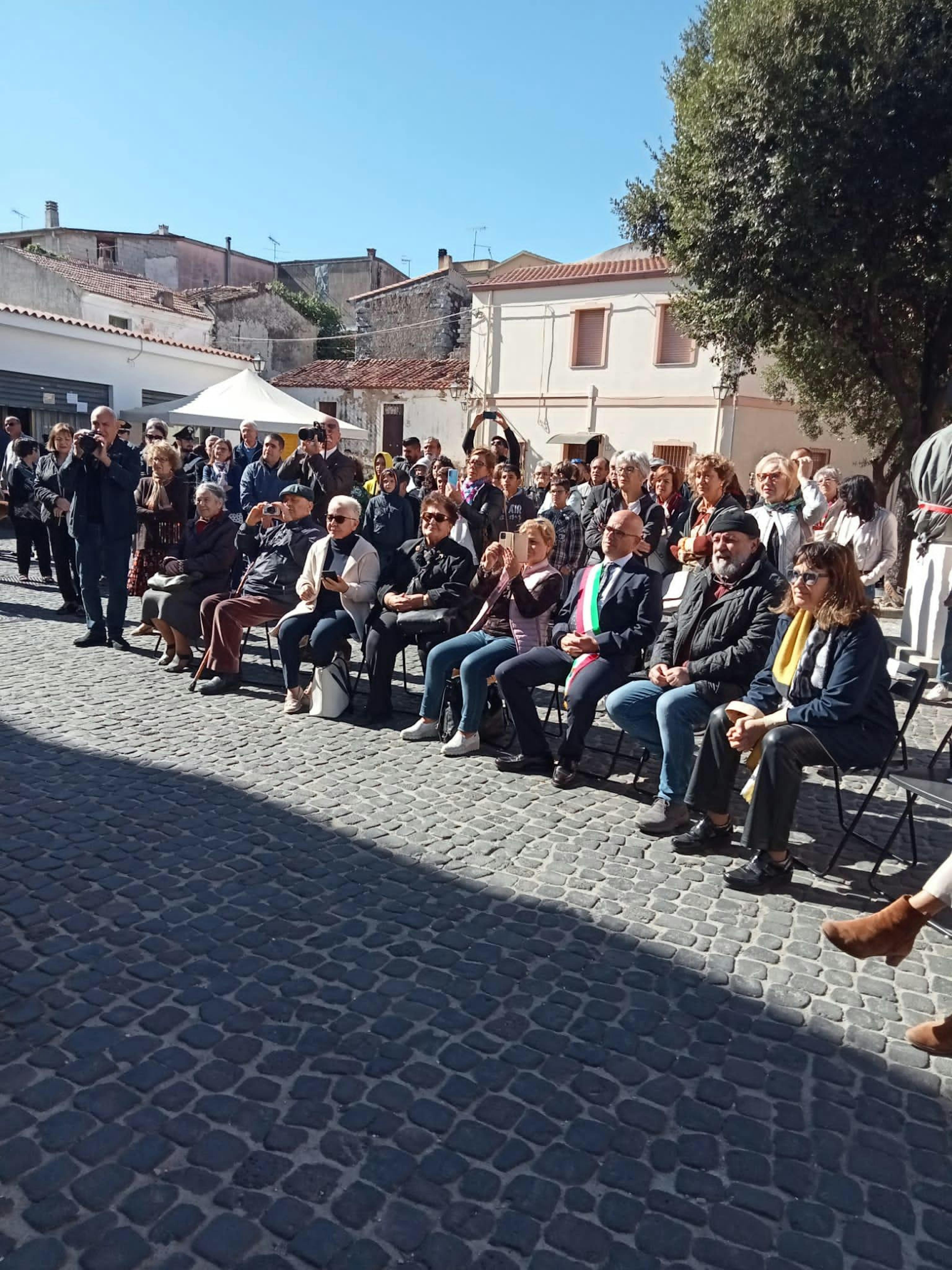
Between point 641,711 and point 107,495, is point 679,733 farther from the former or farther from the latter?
point 107,495

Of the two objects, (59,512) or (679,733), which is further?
(59,512)

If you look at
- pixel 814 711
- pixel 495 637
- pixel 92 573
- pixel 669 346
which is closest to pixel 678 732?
pixel 814 711

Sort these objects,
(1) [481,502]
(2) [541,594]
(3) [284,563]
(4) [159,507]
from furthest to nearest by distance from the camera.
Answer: (4) [159,507], (1) [481,502], (3) [284,563], (2) [541,594]

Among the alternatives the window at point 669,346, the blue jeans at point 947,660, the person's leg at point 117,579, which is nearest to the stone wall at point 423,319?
the window at point 669,346

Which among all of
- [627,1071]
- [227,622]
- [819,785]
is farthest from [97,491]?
[627,1071]

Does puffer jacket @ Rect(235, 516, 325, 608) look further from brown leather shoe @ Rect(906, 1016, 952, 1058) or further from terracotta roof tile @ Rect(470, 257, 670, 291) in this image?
terracotta roof tile @ Rect(470, 257, 670, 291)

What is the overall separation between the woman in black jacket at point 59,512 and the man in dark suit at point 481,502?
14.0 ft

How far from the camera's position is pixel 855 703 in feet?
13.4

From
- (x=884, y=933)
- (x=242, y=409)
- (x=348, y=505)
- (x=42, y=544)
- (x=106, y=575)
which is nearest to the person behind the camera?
(x=884, y=933)

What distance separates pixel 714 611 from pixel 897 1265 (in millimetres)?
3194

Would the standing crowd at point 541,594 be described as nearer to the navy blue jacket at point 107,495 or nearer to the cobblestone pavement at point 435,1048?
the navy blue jacket at point 107,495

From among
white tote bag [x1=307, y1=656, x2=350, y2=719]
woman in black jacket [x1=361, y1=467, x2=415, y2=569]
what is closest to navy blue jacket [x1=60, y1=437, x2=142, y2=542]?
woman in black jacket [x1=361, y1=467, x2=415, y2=569]

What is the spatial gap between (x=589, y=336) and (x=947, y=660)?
21.3m

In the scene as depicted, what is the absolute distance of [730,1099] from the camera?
2689 mm
